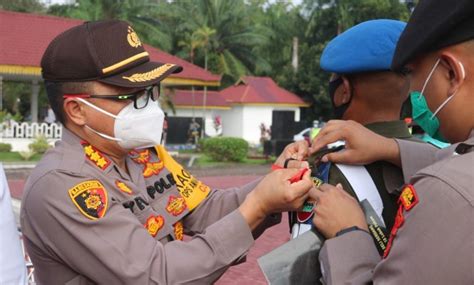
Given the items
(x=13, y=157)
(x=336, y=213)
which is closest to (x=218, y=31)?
(x=13, y=157)

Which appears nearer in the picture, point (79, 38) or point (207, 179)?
point (79, 38)

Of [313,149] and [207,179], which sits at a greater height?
[313,149]

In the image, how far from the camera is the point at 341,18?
109 feet

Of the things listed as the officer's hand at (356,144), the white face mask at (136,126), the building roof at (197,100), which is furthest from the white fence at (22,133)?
the officer's hand at (356,144)

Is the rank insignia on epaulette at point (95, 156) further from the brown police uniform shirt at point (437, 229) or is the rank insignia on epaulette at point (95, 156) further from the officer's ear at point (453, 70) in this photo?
the officer's ear at point (453, 70)

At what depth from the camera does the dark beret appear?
3.82 feet

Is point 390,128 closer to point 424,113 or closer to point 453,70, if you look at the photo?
point 424,113

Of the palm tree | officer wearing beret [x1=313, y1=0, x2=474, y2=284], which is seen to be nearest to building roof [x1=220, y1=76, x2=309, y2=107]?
the palm tree

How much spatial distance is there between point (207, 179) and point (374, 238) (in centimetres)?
1335

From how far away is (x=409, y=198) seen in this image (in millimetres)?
1146

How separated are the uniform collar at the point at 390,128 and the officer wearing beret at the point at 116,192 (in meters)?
0.25

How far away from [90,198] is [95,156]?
0.91 ft

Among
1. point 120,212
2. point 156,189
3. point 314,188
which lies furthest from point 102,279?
point 314,188

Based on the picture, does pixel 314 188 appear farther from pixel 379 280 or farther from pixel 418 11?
pixel 418 11
